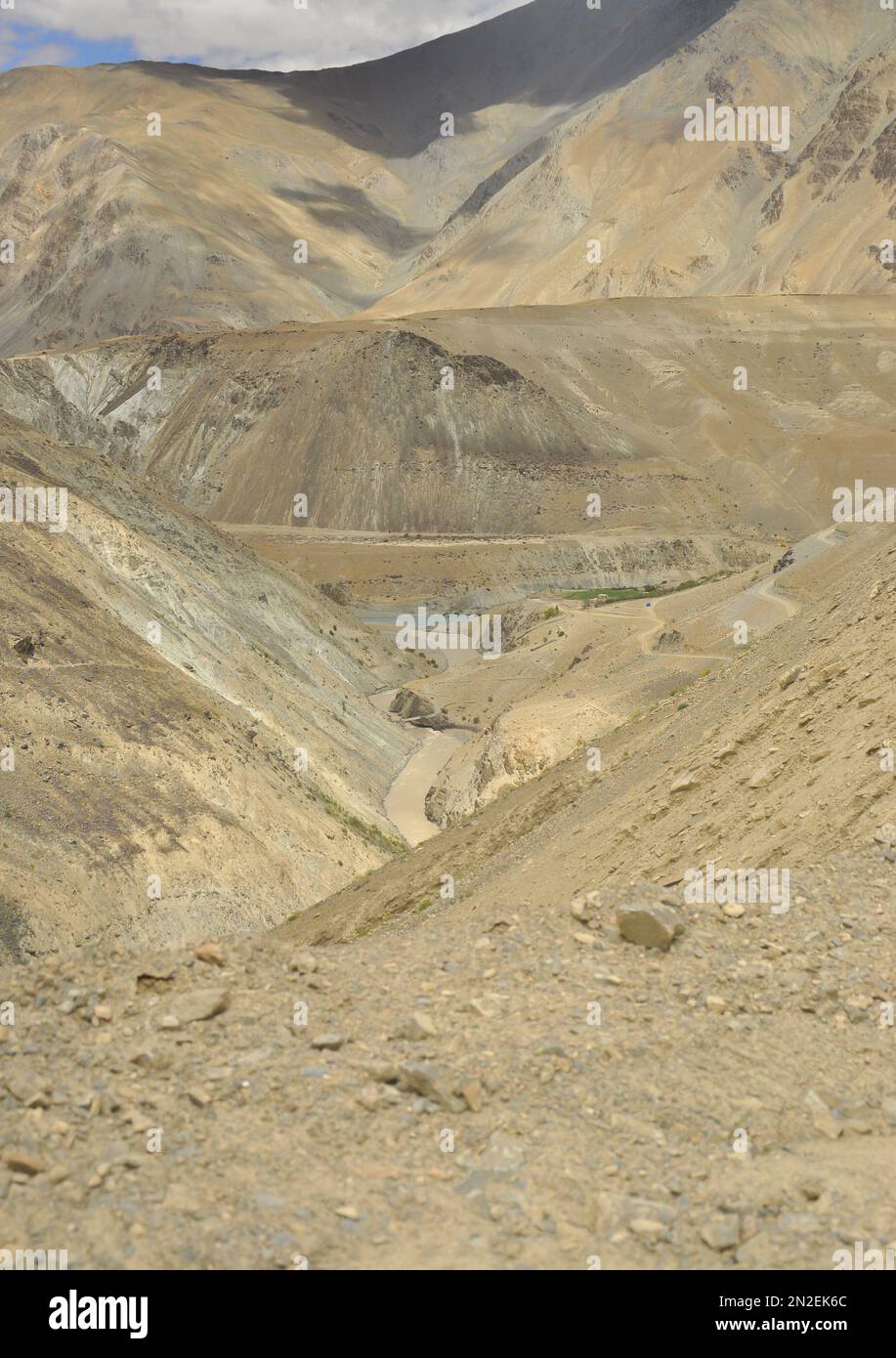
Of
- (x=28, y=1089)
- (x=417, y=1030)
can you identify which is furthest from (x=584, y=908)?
(x=28, y=1089)

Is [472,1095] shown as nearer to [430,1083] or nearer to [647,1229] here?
[430,1083]

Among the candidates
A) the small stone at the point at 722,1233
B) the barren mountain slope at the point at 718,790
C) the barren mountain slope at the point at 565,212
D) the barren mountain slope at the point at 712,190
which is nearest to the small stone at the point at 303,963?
the barren mountain slope at the point at 718,790

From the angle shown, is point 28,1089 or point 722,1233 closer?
point 722,1233

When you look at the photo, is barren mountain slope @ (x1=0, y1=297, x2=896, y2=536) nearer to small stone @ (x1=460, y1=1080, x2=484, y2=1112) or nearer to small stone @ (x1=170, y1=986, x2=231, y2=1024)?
small stone @ (x1=170, y1=986, x2=231, y2=1024)

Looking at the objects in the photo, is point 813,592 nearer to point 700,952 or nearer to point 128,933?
point 128,933

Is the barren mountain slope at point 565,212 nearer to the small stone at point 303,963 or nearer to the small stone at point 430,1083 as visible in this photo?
the small stone at point 303,963

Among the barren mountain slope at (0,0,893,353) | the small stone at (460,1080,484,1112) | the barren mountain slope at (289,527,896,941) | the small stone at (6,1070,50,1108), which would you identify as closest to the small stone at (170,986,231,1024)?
the small stone at (6,1070,50,1108)

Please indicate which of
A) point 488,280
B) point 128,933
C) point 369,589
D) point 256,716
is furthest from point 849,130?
point 128,933
